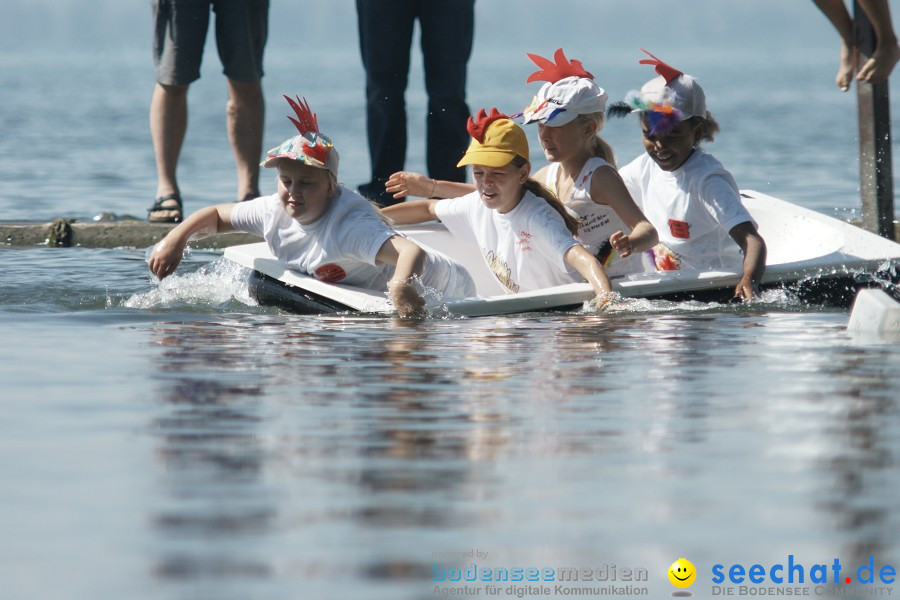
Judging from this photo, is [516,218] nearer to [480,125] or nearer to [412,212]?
[480,125]

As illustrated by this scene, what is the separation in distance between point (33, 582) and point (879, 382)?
9.73 feet

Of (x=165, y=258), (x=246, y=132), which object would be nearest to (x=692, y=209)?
(x=165, y=258)

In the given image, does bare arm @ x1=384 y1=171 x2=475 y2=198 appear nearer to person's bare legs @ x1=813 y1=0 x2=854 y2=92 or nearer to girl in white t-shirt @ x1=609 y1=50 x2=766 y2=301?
girl in white t-shirt @ x1=609 y1=50 x2=766 y2=301

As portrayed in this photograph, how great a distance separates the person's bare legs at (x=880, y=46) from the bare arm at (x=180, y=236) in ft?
11.0

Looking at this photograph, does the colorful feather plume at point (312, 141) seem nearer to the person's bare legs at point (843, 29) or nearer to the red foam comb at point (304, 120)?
the red foam comb at point (304, 120)

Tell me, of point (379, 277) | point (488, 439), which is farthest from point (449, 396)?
point (379, 277)

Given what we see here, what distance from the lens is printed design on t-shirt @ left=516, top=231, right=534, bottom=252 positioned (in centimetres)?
729

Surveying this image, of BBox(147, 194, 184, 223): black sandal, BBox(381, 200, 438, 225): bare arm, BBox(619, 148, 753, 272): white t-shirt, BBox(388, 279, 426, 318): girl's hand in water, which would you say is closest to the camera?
BBox(388, 279, 426, 318): girl's hand in water

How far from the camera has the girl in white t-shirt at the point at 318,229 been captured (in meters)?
7.05

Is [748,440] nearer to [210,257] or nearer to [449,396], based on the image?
[449,396]

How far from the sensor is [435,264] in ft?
23.6

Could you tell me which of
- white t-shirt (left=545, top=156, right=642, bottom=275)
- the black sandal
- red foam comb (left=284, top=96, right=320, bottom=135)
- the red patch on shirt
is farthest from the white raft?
the black sandal

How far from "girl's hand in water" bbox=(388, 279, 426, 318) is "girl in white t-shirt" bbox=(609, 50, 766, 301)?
59.9 inches

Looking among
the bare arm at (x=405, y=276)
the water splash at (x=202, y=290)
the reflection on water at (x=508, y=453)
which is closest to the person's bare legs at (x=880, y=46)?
the reflection on water at (x=508, y=453)
